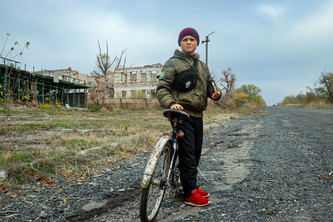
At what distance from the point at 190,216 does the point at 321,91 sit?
157ft

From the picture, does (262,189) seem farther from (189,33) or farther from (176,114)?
(189,33)

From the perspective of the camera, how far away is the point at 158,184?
87.6 inches

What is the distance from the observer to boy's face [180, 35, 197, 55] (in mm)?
2645

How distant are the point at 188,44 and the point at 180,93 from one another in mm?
606

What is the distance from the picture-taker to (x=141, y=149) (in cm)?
511

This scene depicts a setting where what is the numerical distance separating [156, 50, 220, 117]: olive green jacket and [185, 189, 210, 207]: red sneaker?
854mm

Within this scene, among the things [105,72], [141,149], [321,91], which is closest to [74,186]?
[141,149]

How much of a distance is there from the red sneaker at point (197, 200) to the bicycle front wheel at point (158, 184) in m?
0.34

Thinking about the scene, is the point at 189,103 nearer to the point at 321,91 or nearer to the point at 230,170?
the point at 230,170

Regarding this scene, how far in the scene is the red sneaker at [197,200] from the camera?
238cm

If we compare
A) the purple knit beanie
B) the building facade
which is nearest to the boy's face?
the purple knit beanie

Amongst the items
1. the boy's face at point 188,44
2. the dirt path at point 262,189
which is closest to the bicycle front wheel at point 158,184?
the dirt path at point 262,189

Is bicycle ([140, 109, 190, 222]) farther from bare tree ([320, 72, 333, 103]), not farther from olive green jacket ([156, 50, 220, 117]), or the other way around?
bare tree ([320, 72, 333, 103])

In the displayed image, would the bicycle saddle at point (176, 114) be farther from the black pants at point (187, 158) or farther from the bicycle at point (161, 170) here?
the black pants at point (187, 158)
